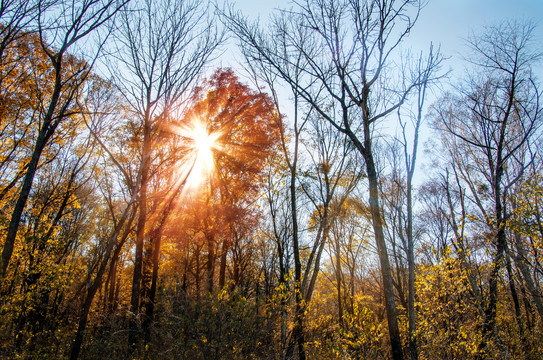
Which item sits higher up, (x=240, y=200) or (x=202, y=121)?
(x=202, y=121)

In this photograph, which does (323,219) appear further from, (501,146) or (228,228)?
(501,146)

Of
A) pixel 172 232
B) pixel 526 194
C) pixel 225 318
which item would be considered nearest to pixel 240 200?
pixel 172 232

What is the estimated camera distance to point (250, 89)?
11141mm

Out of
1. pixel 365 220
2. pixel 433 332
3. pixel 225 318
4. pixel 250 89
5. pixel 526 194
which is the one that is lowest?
pixel 433 332

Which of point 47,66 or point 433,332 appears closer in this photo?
point 433,332

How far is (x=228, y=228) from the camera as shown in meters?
10.7

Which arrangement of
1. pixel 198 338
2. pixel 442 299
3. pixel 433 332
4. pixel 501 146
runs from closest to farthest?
pixel 198 338
pixel 433 332
pixel 442 299
pixel 501 146

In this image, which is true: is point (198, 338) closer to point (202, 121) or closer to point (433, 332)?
point (433, 332)

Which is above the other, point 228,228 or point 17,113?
point 17,113

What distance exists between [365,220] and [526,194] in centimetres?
881

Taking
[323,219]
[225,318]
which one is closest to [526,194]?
[323,219]

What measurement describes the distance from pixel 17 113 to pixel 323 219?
10048 millimetres

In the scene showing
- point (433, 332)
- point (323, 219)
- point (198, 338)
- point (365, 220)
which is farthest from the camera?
point (365, 220)

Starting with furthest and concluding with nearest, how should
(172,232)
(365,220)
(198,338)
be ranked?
1. (365,220)
2. (172,232)
3. (198,338)
